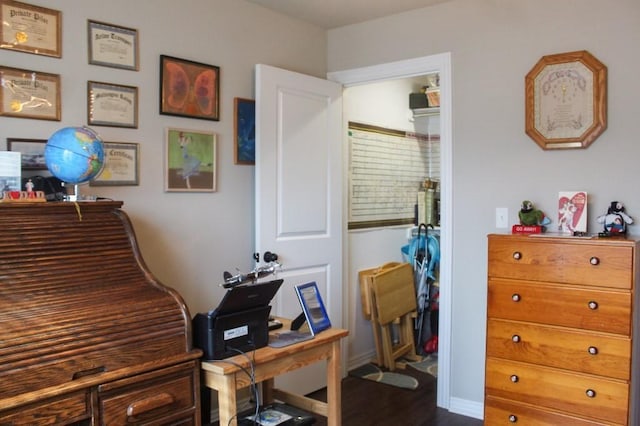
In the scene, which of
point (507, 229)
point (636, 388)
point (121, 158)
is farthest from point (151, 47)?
point (636, 388)

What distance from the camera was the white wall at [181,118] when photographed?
2.54 m

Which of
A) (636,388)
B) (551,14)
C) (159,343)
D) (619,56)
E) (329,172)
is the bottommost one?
(636,388)

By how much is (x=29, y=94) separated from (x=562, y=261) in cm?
256

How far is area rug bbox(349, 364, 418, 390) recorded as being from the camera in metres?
3.93

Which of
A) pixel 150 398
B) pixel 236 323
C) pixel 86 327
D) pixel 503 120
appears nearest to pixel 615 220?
pixel 503 120

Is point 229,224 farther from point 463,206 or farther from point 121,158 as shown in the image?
point 463,206

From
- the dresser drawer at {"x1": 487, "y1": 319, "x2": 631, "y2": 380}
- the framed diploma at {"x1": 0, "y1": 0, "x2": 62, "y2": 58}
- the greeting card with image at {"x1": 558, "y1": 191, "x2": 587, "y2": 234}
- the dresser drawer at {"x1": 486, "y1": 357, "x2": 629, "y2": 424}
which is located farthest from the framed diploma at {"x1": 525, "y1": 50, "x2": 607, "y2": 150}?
the framed diploma at {"x1": 0, "y1": 0, "x2": 62, "y2": 58}

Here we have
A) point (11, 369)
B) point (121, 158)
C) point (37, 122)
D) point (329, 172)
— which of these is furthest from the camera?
point (329, 172)

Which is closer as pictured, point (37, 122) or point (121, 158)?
point (37, 122)

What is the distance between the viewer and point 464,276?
132 inches

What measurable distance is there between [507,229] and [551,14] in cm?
122

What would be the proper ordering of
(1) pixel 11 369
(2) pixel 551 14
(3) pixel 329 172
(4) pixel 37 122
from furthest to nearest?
(3) pixel 329 172, (2) pixel 551 14, (4) pixel 37 122, (1) pixel 11 369

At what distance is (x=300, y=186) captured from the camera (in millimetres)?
3541

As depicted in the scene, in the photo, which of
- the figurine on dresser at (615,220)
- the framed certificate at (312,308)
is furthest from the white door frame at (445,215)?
the framed certificate at (312,308)
